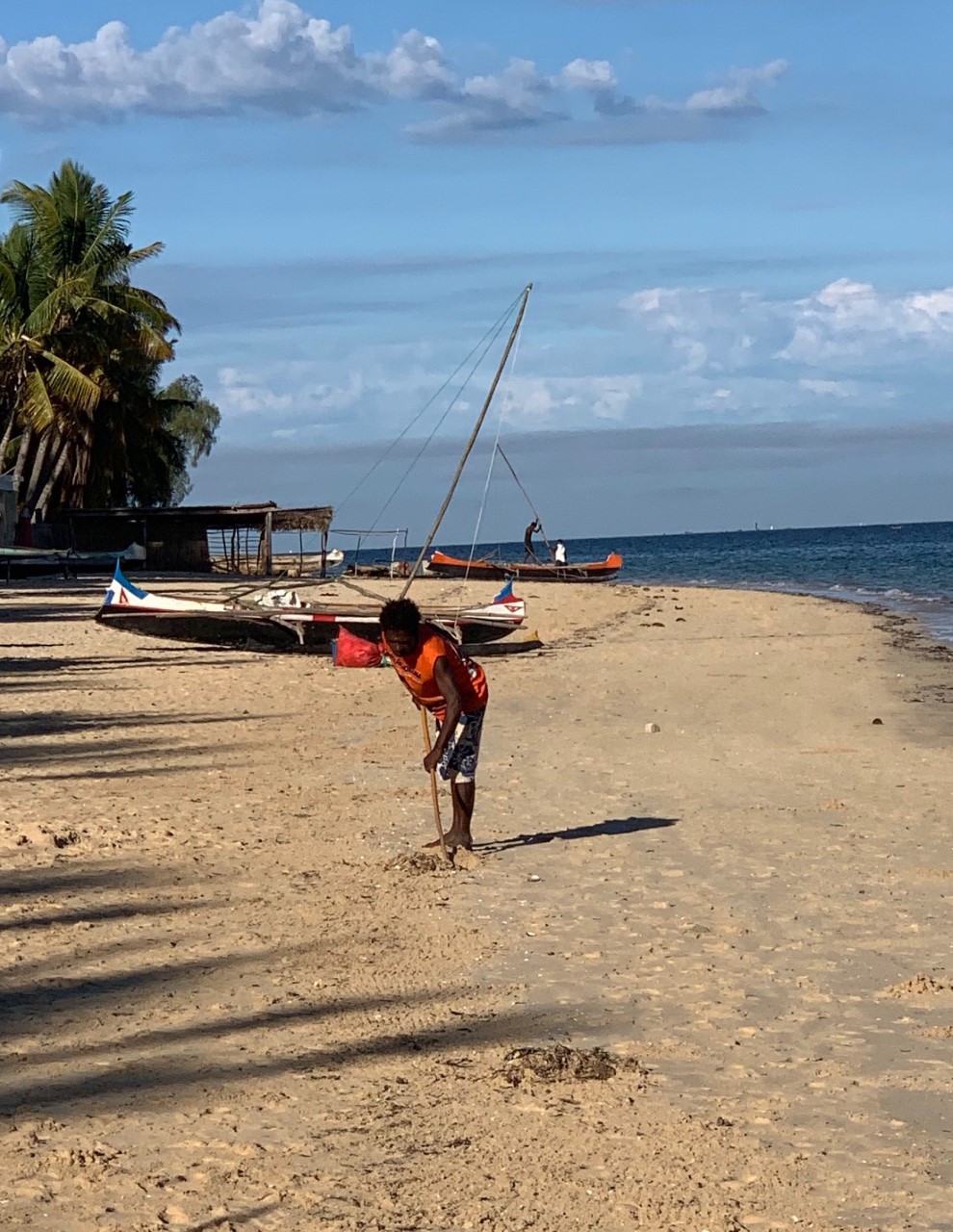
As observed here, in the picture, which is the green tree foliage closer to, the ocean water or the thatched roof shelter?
the thatched roof shelter

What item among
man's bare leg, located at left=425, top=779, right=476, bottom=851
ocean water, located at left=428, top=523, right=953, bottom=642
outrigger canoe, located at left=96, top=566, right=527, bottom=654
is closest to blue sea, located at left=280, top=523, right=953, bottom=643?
ocean water, located at left=428, top=523, right=953, bottom=642

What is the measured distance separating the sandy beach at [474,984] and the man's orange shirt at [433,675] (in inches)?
35.8

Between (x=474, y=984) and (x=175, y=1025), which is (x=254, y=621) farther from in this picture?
(x=175, y=1025)

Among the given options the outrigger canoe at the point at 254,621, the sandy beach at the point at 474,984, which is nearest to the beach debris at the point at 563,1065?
the sandy beach at the point at 474,984

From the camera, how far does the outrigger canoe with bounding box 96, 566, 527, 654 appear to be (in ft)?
65.6

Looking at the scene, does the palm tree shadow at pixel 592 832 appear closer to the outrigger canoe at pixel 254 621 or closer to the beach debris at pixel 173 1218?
the beach debris at pixel 173 1218

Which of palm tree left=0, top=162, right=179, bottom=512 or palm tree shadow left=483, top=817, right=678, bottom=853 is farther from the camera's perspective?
palm tree left=0, top=162, right=179, bottom=512

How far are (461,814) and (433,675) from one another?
90 centimetres

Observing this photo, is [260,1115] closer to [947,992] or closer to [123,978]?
[123,978]

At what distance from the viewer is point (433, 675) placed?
8.00 metres

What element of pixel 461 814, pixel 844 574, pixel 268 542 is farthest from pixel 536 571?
pixel 461 814

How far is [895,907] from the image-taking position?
7484 millimetres

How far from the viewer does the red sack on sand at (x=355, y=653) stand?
1942 centimetres

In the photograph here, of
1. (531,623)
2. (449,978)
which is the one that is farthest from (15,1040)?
(531,623)
